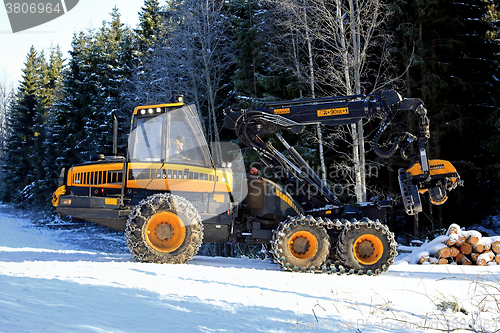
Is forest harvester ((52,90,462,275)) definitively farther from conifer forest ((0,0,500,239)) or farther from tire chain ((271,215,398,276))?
conifer forest ((0,0,500,239))

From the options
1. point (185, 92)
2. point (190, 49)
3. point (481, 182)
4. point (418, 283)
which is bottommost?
point (418, 283)

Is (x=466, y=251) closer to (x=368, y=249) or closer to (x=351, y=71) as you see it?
(x=368, y=249)

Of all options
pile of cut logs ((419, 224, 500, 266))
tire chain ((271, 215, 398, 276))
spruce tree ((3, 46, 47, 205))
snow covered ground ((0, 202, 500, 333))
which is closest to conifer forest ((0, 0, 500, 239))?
pile of cut logs ((419, 224, 500, 266))

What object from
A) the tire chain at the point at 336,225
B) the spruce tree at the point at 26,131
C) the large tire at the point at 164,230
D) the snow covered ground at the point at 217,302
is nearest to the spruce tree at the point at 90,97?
the spruce tree at the point at 26,131

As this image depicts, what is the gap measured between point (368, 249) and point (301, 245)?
1.18 metres

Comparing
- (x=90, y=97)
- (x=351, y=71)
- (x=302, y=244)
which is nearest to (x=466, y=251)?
(x=302, y=244)

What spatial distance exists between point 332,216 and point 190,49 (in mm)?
13685

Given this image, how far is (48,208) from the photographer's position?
2770 centimetres

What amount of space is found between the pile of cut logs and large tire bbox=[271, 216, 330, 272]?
3277mm

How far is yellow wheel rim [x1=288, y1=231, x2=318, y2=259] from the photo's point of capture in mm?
6891

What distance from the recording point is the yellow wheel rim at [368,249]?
270 inches

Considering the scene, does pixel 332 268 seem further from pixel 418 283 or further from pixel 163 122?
pixel 163 122

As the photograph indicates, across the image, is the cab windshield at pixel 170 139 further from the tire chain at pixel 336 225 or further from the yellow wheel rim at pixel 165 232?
the tire chain at pixel 336 225

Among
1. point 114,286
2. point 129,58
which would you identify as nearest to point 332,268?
point 114,286
